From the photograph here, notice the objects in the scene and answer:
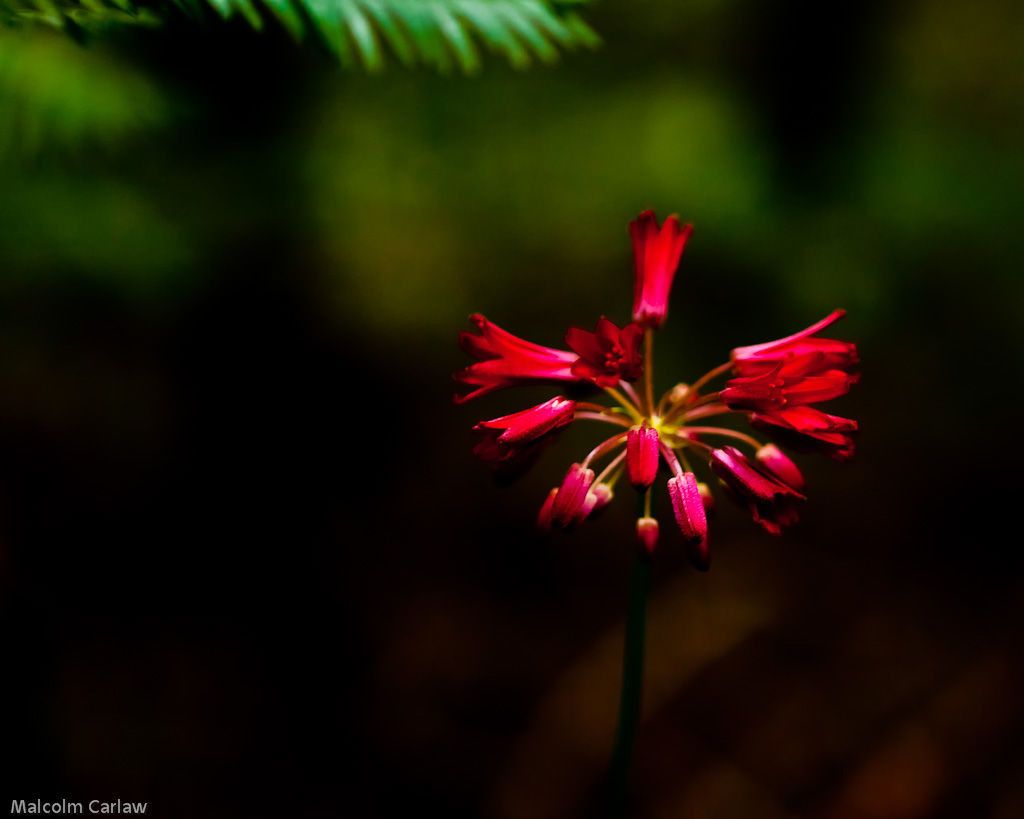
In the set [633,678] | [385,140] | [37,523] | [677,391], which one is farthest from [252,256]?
[633,678]

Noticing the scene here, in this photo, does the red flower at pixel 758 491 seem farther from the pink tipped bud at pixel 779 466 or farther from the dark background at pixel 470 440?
the dark background at pixel 470 440

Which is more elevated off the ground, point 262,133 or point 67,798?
point 262,133

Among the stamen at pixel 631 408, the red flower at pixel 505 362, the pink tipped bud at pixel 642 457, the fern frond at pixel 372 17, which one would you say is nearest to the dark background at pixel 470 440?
the fern frond at pixel 372 17

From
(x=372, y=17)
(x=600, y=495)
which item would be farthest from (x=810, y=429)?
(x=372, y=17)

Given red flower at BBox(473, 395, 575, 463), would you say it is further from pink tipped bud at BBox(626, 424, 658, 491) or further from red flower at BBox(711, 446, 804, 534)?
red flower at BBox(711, 446, 804, 534)

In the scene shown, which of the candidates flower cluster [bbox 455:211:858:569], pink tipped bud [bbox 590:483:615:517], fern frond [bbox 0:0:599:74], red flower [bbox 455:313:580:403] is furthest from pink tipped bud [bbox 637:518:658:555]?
fern frond [bbox 0:0:599:74]

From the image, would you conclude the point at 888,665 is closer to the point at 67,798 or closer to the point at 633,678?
the point at 633,678
